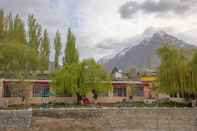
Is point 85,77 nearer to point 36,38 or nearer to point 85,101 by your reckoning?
point 85,101

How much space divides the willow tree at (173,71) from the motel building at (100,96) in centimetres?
862

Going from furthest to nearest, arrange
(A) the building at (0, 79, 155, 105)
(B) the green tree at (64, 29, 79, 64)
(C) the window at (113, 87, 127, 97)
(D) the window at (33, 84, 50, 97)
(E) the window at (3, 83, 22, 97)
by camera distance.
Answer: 1. (B) the green tree at (64, 29, 79, 64)
2. (C) the window at (113, 87, 127, 97)
3. (D) the window at (33, 84, 50, 97)
4. (A) the building at (0, 79, 155, 105)
5. (E) the window at (3, 83, 22, 97)

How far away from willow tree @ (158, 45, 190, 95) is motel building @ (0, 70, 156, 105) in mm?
8620

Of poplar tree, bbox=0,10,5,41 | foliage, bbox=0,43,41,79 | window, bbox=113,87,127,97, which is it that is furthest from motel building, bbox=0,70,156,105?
poplar tree, bbox=0,10,5,41

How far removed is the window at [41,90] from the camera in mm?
38844

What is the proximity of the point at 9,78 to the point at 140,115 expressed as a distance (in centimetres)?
1405

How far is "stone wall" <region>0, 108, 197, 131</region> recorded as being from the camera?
2658 cm

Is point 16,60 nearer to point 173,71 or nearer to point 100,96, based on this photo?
point 100,96

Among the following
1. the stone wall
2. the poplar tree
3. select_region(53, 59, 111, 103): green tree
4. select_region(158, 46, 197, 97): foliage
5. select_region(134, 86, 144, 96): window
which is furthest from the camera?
select_region(134, 86, 144, 96): window

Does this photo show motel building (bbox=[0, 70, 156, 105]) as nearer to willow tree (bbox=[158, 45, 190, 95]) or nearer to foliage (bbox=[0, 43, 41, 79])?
foliage (bbox=[0, 43, 41, 79])

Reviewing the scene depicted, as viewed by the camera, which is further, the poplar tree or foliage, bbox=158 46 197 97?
the poplar tree

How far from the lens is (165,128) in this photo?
92.3ft

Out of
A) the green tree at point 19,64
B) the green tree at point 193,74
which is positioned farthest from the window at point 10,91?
the green tree at point 193,74

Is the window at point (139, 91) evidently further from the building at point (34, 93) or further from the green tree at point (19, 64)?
the green tree at point (19, 64)
